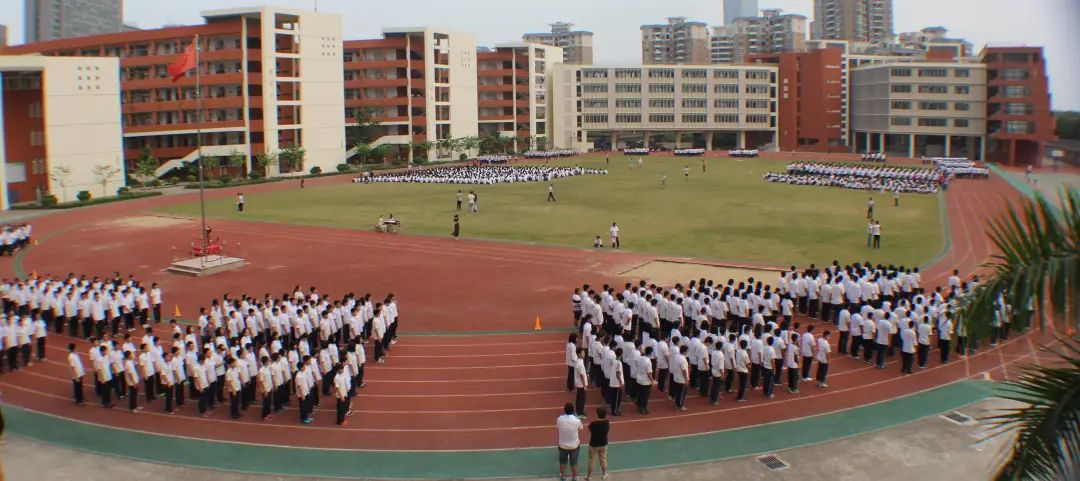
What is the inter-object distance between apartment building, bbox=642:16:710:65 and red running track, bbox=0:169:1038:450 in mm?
150279

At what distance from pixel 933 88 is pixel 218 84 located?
→ 2779 inches

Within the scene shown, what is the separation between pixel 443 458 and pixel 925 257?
22722 millimetres

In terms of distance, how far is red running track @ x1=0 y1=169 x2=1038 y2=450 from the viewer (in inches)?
528

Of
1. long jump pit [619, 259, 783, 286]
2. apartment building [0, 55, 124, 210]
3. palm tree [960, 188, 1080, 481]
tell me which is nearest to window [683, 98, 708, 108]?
apartment building [0, 55, 124, 210]

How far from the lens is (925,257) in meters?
28.9

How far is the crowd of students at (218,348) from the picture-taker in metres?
14.1

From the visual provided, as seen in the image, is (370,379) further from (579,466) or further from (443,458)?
(579,466)

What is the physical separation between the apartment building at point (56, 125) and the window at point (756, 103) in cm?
7653

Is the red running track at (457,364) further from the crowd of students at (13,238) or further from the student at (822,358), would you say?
the crowd of students at (13,238)

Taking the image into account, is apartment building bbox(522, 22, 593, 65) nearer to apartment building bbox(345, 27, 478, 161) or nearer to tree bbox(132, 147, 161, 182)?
apartment building bbox(345, 27, 478, 161)

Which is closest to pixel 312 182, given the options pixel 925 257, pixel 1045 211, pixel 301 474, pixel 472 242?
pixel 472 242

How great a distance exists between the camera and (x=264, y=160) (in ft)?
218

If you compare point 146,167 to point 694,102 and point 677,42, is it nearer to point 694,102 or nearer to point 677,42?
point 694,102

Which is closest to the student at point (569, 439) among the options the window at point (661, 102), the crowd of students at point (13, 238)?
the crowd of students at point (13, 238)
